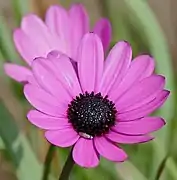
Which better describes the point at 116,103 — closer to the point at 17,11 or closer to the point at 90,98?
the point at 90,98

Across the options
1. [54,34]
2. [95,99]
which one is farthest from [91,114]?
[54,34]

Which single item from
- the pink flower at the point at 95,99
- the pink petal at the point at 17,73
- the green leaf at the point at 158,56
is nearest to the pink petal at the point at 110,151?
the pink flower at the point at 95,99

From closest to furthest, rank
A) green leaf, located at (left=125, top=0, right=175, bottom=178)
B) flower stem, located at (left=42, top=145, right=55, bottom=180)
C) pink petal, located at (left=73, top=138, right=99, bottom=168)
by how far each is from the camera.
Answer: pink petal, located at (left=73, top=138, right=99, bottom=168) → flower stem, located at (left=42, top=145, right=55, bottom=180) → green leaf, located at (left=125, top=0, right=175, bottom=178)

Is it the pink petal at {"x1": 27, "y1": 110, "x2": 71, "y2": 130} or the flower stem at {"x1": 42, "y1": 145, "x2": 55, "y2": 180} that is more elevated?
the pink petal at {"x1": 27, "y1": 110, "x2": 71, "y2": 130}

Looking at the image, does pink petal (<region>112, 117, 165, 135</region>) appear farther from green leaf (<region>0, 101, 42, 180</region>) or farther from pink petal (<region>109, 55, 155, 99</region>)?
green leaf (<region>0, 101, 42, 180</region>)

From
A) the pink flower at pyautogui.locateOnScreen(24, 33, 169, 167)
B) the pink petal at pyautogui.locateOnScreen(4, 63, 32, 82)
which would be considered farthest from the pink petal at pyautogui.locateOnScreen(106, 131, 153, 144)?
the pink petal at pyautogui.locateOnScreen(4, 63, 32, 82)

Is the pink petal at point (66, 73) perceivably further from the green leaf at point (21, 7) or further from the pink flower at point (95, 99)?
the green leaf at point (21, 7)

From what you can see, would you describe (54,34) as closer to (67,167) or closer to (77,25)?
(77,25)
